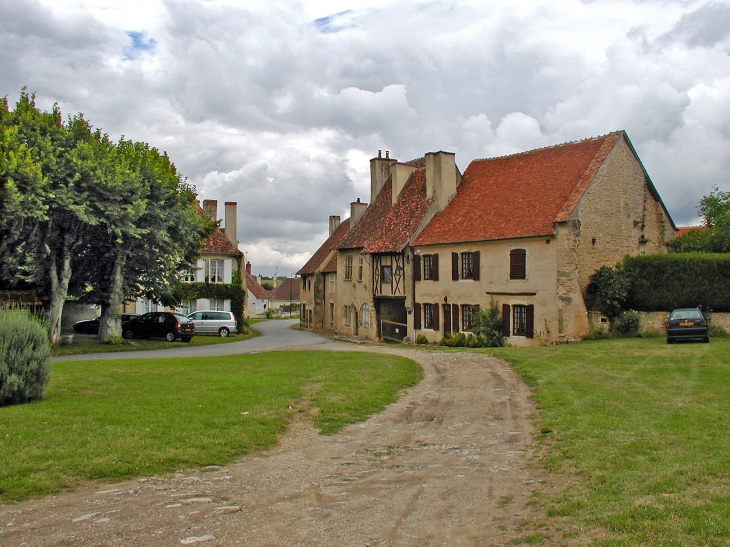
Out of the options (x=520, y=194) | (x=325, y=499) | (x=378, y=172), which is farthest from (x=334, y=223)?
(x=325, y=499)

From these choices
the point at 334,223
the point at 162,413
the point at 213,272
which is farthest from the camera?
the point at 334,223

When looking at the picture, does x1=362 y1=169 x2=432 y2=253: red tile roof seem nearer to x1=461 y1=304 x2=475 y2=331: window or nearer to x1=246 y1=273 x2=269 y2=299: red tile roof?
x1=461 y1=304 x2=475 y2=331: window

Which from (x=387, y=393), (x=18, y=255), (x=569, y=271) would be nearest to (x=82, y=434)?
(x=387, y=393)

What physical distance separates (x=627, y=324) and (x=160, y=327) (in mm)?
24291

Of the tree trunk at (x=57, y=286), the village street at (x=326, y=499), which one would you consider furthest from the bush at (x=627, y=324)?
the tree trunk at (x=57, y=286)

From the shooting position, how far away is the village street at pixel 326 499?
19.4ft

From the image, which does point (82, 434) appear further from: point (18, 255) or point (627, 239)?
point (627, 239)

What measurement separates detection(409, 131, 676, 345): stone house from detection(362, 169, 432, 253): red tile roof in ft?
3.27

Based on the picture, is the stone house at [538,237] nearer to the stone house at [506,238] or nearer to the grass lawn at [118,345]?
the stone house at [506,238]

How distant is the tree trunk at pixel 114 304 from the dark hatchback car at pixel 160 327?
137 inches

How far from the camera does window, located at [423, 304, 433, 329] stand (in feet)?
110

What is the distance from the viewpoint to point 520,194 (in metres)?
31.0

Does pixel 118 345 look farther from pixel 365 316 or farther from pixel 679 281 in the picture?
pixel 679 281

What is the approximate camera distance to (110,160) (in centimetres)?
2689
